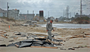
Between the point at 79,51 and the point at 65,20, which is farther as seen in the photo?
the point at 65,20

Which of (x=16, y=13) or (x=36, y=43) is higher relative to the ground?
(x=16, y=13)

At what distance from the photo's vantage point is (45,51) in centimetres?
492

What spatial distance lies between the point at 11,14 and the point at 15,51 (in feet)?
82.9

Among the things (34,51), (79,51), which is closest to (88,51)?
(79,51)

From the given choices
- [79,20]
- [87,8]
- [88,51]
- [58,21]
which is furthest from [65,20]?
[88,51]

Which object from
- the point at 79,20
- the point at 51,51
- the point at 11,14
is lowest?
the point at 51,51

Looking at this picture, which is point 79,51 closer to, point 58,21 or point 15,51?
point 15,51

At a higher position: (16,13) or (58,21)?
(16,13)

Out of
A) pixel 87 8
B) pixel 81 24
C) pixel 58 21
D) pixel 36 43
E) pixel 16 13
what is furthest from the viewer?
pixel 58 21

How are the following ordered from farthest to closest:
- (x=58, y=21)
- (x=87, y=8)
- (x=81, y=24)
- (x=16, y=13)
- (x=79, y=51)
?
(x=58, y=21), (x=16, y=13), (x=81, y=24), (x=87, y=8), (x=79, y=51)

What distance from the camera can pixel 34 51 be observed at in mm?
4926

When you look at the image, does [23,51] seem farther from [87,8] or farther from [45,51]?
[87,8]

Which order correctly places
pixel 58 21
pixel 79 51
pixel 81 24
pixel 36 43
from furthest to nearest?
pixel 58 21, pixel 81 24, pixel 36 43, pixel 79 51

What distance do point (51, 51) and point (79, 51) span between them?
1328mm
